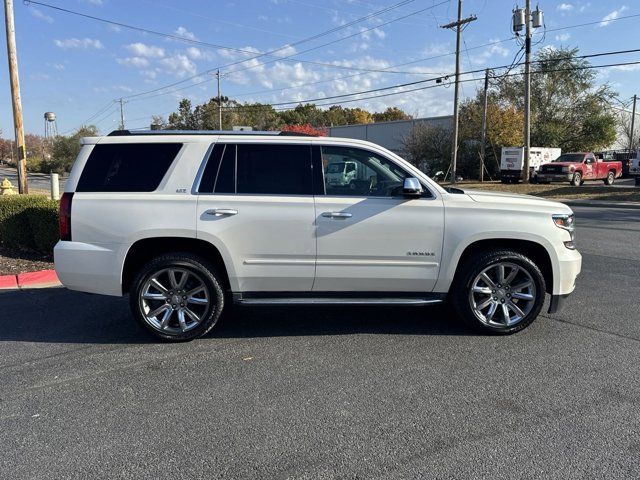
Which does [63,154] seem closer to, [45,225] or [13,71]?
[13,71]

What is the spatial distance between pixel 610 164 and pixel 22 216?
31.8 metres

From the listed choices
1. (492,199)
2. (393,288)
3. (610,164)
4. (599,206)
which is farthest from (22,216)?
(610,164)

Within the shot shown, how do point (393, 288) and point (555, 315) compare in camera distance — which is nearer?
point (393, 288)

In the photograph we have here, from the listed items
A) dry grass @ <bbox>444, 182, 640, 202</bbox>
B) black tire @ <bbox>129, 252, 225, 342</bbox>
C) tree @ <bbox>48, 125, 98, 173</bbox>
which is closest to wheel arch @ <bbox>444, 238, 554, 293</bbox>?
black tire @ <bbox>129, 252, 225, 342</bbox>

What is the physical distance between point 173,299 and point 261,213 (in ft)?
3.83

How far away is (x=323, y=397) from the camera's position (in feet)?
12.3

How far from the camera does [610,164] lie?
3088 centimetres

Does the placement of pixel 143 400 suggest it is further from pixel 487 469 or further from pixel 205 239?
pixel 487 469

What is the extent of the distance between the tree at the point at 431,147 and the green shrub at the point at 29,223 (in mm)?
34099

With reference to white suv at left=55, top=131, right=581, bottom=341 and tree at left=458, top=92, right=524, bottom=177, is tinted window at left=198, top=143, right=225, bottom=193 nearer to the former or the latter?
white suv at left=55, top=131, right=581, bottom=341

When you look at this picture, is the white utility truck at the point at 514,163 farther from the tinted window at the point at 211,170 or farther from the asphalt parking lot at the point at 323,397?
the tinted window at the point at 211,170

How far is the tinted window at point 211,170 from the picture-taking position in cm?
477

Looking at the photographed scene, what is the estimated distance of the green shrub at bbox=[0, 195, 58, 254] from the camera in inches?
324

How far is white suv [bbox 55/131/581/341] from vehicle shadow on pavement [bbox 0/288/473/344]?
0.44m
